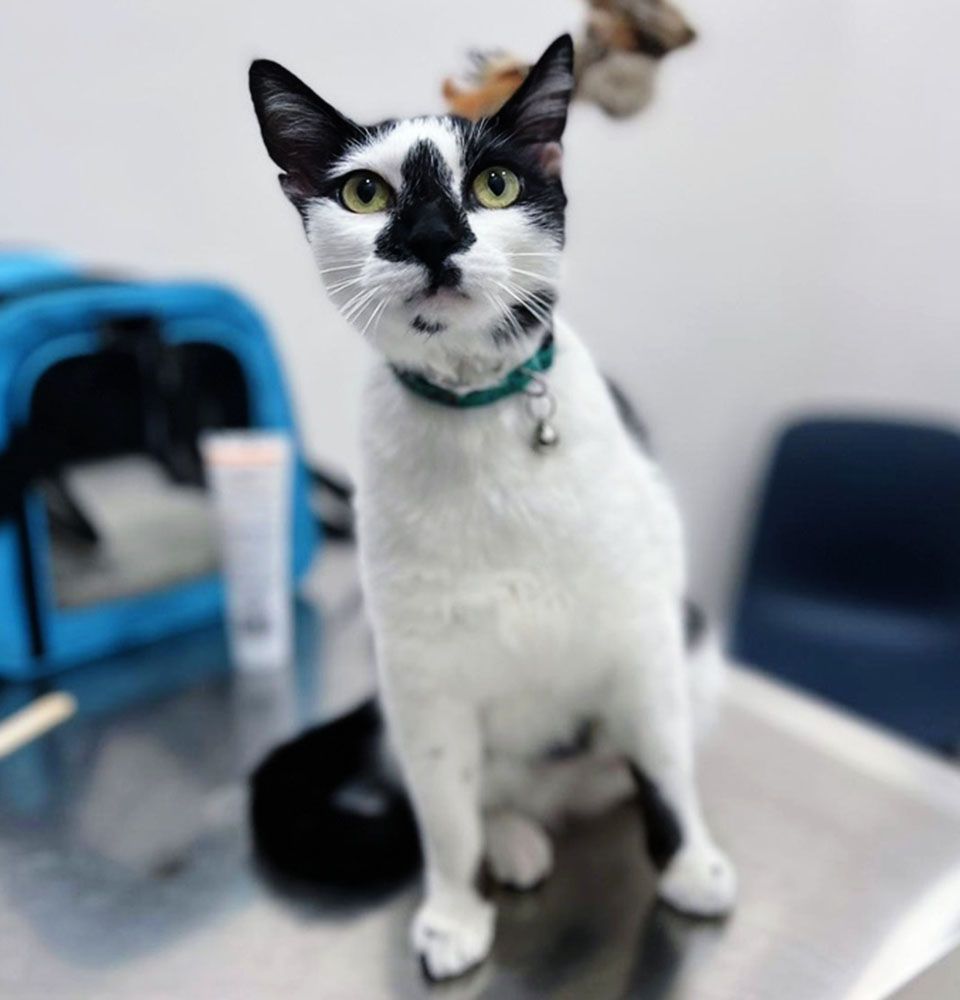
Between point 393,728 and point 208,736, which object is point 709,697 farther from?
point 208,736

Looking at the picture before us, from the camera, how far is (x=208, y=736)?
2.83 ft

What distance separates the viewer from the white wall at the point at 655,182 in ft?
1.85

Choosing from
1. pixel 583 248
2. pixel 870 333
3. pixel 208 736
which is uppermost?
pixel 583 248

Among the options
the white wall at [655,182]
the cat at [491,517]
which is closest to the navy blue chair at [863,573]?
the white wall at [655,182]

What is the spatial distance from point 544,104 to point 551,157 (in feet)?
0.09

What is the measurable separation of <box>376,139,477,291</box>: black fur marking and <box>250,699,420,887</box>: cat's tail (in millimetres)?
419

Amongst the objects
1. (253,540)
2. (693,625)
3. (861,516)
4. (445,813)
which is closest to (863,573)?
(861,516)

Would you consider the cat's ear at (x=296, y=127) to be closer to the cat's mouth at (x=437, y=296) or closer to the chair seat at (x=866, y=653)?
the cat's mouth at (x=437, y=296)

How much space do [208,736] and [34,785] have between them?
0.45 feet

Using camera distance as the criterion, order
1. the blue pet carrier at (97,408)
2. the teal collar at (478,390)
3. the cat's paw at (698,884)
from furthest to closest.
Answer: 1. the blue pet carrier at (97,408)
2. the cat's paw at (698,884)
3. the teal collar at (478,390)

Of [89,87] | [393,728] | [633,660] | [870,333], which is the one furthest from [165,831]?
[870,333]

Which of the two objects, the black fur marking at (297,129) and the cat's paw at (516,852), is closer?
the black fur marking at (297,129)

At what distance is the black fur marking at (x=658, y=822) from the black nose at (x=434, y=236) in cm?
36

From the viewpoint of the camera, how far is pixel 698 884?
2.06 feet
